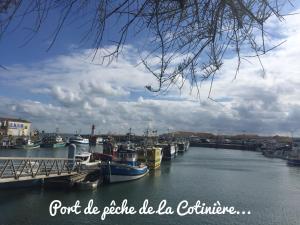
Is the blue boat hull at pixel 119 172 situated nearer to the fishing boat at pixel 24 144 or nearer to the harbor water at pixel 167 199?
the harbor water at pixel 167 199

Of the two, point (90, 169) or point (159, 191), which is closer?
point (159, 191)

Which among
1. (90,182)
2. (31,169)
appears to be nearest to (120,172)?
(90,182)

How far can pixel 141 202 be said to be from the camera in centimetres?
2769

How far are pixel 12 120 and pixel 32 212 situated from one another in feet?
320

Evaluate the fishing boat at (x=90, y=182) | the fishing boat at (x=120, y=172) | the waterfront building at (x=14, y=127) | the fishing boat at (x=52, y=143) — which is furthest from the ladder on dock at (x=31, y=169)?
the waterfront building at (x=14, y=127)

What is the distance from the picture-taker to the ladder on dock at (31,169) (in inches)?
941

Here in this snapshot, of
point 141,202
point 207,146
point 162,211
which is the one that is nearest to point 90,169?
point 141,202

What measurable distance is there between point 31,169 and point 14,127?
91.9 metres

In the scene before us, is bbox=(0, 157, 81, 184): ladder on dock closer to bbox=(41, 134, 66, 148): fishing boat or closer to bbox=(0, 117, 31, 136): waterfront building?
bbox=(41, 134, 66, 148): fishing boat

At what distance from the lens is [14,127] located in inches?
4454

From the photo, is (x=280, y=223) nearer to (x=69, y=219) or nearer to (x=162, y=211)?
(x=162, y=211)

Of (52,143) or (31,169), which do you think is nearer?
(31,169)

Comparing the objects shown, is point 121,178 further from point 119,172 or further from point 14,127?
point 14,127

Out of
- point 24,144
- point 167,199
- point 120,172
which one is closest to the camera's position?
point 167,199
